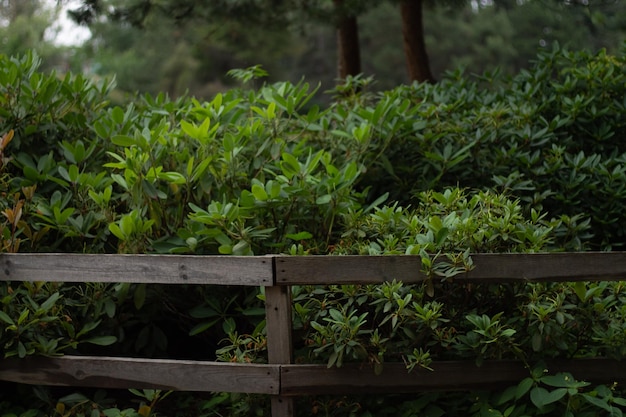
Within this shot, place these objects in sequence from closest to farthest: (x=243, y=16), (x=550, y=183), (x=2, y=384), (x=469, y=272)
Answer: (x=469, y=272) → (x=2, y=384) → (x=550, y=183) → (x=243, y=16)

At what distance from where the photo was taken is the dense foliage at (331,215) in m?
3.44

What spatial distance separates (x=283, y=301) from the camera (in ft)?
11.1

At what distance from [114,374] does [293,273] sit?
3.71 feet

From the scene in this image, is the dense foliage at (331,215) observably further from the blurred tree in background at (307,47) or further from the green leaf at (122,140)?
the blurred tree in background at (307,47)

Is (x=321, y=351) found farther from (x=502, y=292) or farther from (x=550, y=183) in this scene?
(x=550, y=183)

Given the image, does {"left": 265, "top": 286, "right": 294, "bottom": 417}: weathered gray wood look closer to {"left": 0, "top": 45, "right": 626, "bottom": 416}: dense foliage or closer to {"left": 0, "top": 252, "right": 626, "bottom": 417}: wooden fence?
{"left": 0, "top": 252, "right": 626, "bottom": 417}: wooden fence

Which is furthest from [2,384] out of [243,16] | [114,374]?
[243,16]

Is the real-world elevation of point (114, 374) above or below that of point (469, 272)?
below

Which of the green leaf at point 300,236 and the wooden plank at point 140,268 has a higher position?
the green leaf at point 300,236

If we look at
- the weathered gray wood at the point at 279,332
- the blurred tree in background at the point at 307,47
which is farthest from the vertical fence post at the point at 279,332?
the blurred tree in background at the point at 307,47

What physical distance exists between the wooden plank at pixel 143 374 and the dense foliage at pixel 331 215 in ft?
0.35

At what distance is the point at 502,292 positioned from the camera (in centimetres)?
364

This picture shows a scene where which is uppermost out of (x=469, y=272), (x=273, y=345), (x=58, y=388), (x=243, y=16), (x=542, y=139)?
(x=243, y=16)

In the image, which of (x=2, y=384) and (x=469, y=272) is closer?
(x=469, y=272)
